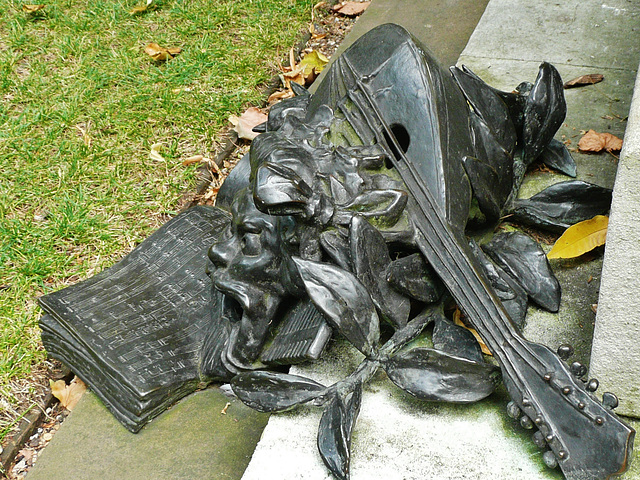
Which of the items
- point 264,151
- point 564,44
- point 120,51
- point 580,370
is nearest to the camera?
point 580,370

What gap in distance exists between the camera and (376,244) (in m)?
1.76

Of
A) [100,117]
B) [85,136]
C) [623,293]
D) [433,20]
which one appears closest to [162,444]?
[623,293]

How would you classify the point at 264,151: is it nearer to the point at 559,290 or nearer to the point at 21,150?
the point at 559,290

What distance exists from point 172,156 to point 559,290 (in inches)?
78.2

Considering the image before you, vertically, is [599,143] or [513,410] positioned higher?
[513,410]

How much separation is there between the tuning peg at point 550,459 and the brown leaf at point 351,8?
347cm

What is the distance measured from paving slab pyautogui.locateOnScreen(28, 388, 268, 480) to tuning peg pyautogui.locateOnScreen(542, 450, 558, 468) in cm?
82

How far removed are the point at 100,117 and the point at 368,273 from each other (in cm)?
229

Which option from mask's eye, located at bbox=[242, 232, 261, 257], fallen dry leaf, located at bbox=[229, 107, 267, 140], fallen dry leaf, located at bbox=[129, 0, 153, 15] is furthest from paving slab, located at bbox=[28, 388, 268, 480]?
fallen dry leaf, located at bbox=[129, 0, 153, 15]

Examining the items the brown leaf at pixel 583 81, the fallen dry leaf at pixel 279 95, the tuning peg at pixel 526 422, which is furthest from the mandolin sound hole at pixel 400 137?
the fallen dry leaf at pixel 279 95

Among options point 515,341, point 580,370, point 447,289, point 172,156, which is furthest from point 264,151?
point 172,156

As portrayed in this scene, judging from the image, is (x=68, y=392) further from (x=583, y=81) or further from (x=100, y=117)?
(x=583, y=81)

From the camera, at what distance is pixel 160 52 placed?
3.99 m

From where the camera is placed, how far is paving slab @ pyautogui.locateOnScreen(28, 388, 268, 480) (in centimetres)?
201
